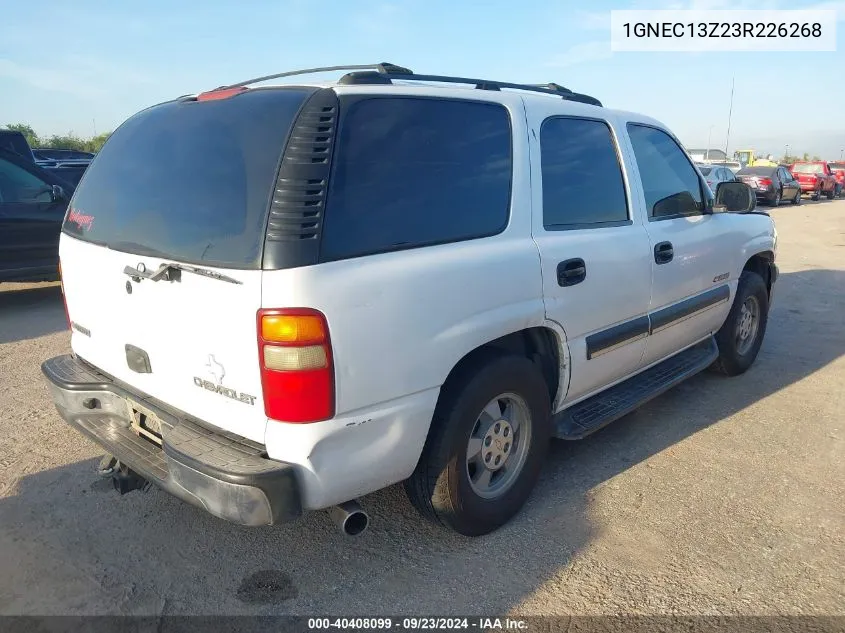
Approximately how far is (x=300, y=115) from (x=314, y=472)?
1.21 m

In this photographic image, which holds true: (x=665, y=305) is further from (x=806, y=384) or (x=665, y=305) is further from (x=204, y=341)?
(x=204, y=341)

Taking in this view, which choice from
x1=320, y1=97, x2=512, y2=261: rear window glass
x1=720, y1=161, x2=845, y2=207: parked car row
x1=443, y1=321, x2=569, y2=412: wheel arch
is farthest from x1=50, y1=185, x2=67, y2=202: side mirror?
x1=720, y1=161, x2=845, y2=207: parked car row

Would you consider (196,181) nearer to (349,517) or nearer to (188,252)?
(188,252)

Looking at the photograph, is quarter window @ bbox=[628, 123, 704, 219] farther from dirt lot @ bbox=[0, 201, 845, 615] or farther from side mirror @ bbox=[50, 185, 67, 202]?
side mirror @ bbox=[50, 185, 67, 202]

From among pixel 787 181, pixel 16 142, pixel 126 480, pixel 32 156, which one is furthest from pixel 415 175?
pixel 787 181

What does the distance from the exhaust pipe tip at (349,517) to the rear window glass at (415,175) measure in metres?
0.91

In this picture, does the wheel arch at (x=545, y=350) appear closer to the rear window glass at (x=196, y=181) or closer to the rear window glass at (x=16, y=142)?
the rear window glass at (x=196, y=181)

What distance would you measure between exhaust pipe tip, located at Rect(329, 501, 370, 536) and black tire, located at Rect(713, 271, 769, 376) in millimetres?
3448

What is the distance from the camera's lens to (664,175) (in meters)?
4.01

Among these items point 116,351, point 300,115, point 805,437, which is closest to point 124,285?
point 116,351

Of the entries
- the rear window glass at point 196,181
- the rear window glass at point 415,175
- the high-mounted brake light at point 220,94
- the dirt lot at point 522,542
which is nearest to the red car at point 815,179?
the dirt lot at point 522,542

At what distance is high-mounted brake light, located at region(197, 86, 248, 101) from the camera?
259 centimetres

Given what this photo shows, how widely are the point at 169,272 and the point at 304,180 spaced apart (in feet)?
2.06

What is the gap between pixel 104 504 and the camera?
318 cm
